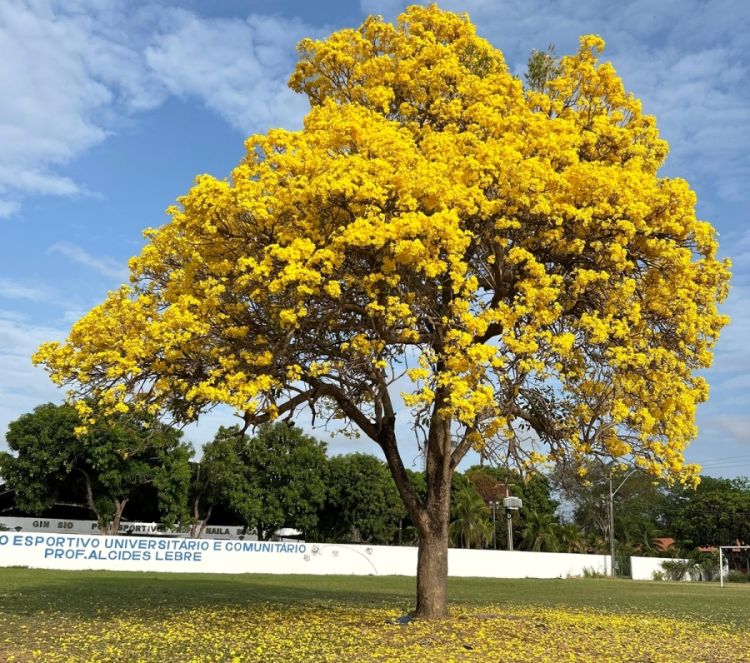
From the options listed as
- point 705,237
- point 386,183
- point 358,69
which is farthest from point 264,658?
point 358,69

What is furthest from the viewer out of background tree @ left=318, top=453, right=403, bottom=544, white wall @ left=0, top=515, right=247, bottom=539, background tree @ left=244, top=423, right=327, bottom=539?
background tree @ left=318, top=453, right=403, bottom=544

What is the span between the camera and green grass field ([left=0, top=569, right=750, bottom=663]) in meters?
8.37

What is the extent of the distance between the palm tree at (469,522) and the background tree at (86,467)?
17.3m

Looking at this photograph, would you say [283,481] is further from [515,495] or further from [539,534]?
[515,495]

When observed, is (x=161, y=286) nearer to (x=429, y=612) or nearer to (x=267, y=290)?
(x=267, y=290)

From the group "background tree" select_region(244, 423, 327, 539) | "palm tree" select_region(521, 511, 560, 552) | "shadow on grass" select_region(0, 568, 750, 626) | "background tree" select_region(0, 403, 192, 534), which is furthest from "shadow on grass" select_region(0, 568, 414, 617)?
"palm tree" select_region(521, 511, 560, 552)

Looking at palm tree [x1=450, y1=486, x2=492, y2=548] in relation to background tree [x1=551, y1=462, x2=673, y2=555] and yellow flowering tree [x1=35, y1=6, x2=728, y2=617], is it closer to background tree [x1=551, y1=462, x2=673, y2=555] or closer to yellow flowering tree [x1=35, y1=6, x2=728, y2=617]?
background tree [x1=551, y1=462, x2=673, y2=555]

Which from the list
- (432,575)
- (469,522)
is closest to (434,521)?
(432,575)

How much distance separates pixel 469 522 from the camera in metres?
44.3

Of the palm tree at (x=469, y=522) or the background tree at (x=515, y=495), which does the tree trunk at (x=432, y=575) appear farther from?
the background tree at (x=515, y=495)

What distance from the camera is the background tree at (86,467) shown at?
106ft

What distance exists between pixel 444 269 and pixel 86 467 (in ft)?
95.8

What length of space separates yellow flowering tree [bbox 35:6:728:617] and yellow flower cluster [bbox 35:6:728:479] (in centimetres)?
3

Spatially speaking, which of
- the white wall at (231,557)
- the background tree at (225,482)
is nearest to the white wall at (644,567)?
the white wall at (231,557)
